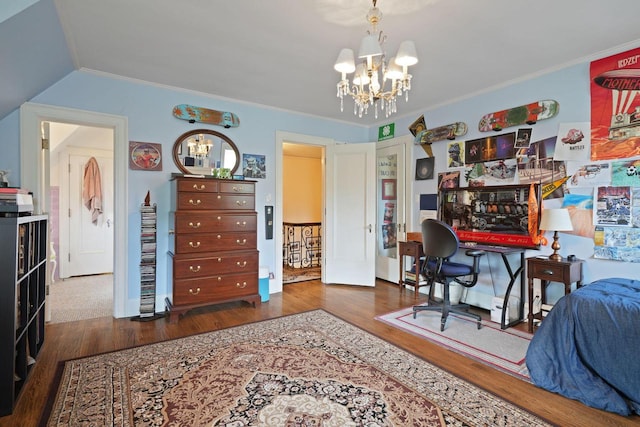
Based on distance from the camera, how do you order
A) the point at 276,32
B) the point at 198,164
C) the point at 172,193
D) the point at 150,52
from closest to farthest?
the point at 276,32, the point at 150,52, the point at 172,193, the point at 198,164

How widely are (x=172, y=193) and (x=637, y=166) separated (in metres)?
4.25

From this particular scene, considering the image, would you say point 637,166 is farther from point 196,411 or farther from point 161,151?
point 161,151

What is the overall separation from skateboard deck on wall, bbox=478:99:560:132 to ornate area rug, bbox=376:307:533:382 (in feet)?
6.76

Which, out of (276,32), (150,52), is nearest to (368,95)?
(276,32)

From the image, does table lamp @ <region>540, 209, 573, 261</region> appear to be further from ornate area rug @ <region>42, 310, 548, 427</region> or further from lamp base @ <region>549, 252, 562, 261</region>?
ornate area rug @ <region>42, 310, 548, 427</region>

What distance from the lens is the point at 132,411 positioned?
71.9 inches

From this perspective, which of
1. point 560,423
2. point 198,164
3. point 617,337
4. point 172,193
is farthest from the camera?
point 198,164

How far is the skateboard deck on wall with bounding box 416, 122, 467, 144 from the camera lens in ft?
12.8

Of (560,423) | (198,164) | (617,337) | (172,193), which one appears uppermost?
(198,164)

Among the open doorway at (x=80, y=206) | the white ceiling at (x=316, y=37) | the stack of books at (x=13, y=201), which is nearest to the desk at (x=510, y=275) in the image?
the white ceiling at (x=316, y=37)

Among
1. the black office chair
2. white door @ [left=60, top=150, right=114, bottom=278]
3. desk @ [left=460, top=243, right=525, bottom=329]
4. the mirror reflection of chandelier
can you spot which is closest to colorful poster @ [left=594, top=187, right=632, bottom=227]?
desk @ [left=460, top=243, right=525, bottom=329]

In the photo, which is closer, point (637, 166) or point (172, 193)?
point (637, 166)

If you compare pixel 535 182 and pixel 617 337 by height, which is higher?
pixel 535 182

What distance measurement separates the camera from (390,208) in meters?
4.90
